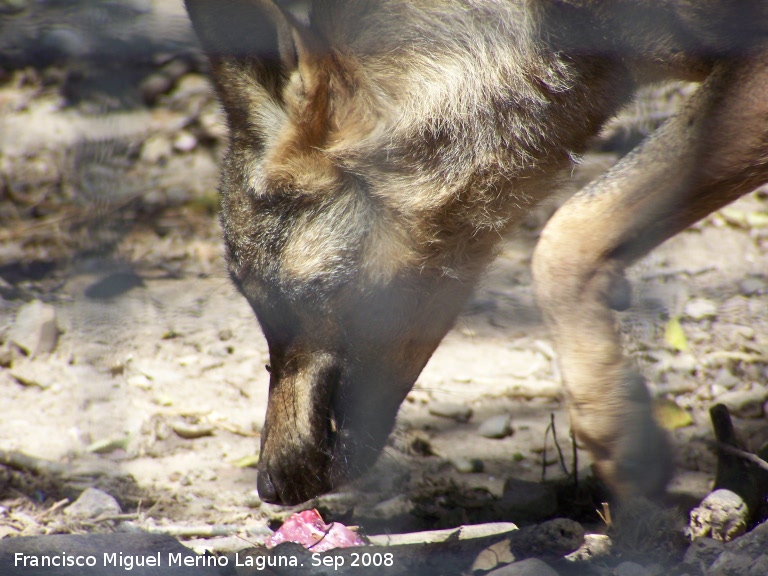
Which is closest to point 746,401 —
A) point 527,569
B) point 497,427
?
point 497,427

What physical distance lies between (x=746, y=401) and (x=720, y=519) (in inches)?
33.2

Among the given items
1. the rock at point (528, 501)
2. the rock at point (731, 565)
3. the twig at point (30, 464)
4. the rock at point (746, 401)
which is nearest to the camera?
the rock at point (731, 565)

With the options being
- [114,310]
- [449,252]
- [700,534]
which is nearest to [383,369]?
[449,252]

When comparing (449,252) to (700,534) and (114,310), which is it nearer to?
(700,534)

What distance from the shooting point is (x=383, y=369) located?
6.71 ft

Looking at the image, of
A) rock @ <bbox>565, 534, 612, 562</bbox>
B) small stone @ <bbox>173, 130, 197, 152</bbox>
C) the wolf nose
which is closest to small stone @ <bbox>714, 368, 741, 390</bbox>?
rock @ <bbox>565, 534, 612, 562</bbox>

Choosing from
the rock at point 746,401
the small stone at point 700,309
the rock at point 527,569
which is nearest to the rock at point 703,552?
the rock at point 527,569

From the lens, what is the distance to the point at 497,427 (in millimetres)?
2604

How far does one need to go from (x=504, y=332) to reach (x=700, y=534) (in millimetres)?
1424

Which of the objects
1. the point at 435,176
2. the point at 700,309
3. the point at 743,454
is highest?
the point at 435,176

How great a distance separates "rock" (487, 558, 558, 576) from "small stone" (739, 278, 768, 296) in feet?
6.64

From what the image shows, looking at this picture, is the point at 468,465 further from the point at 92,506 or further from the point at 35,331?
the point at 35,331

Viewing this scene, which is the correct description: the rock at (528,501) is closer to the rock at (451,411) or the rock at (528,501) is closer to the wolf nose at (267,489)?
the rock at (451,411)

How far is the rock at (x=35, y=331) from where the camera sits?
2912 mm
